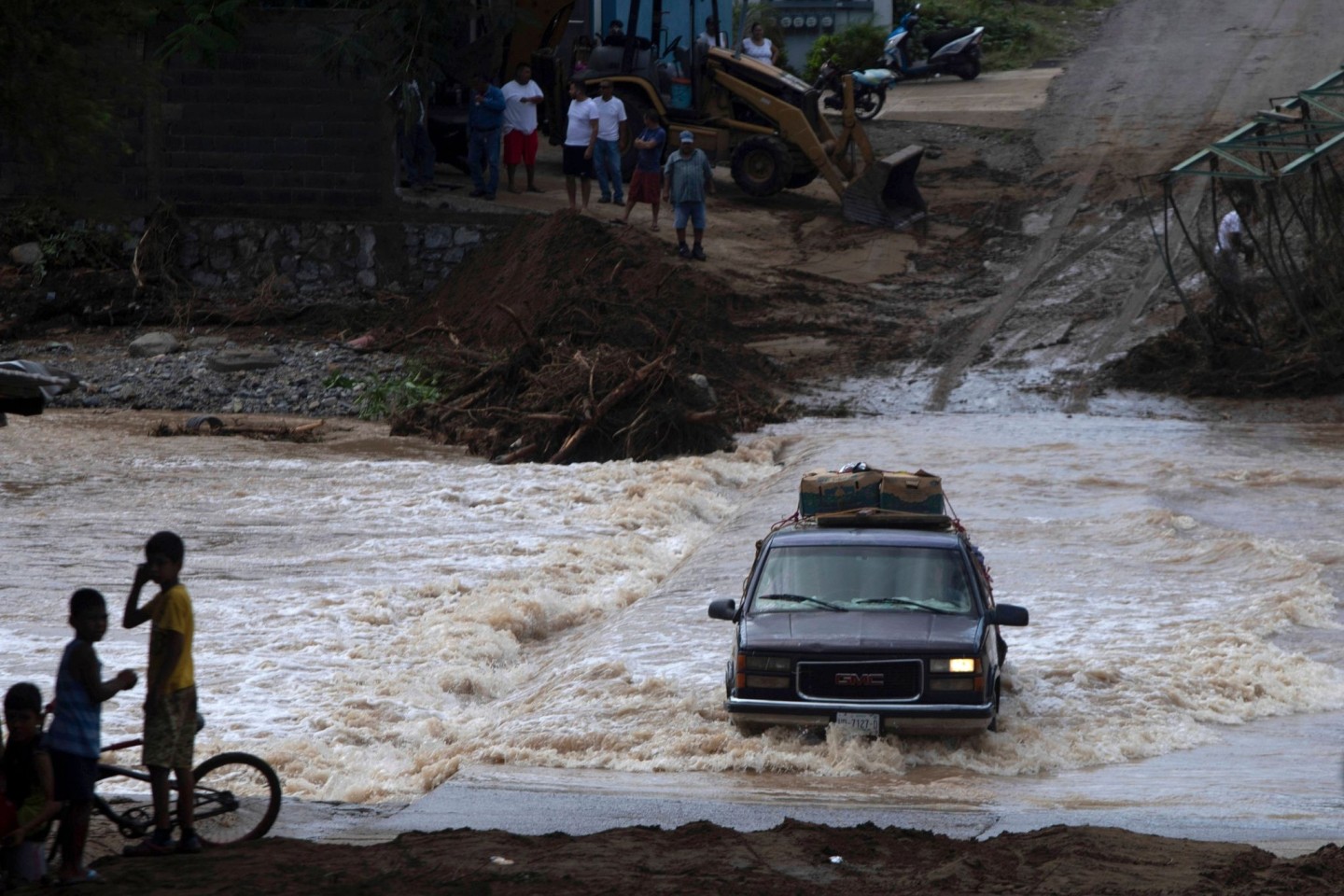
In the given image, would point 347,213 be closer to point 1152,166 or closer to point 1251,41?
point 1152,166

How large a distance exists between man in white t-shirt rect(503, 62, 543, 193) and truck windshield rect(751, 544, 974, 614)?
17552 millimetres

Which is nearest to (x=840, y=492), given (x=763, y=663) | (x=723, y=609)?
(x=723, y=609)

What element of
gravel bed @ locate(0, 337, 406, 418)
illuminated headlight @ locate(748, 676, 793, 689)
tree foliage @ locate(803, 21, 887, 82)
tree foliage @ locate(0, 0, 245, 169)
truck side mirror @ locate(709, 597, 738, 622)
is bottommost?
gravel bed @ locate(0, 337, 406, 418)

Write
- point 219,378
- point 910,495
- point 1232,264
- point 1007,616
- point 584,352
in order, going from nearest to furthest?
point 1007,616
point 910,495
point 584,352
point 1232,264
point 219,378

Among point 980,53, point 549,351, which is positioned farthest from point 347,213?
point 980,53

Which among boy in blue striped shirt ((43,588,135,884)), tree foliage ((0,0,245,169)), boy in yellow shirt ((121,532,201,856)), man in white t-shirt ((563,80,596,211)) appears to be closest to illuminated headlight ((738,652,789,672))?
boy in yellow shirt ((121,532,201,856))

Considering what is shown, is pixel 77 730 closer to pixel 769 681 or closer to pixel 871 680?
pixel 769 681

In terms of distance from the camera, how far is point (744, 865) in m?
7.27

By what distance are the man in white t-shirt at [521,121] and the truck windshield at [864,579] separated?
1755cm

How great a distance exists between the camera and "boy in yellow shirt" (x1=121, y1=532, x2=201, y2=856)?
7.30 m

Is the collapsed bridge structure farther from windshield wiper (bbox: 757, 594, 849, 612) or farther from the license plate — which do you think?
the license plate

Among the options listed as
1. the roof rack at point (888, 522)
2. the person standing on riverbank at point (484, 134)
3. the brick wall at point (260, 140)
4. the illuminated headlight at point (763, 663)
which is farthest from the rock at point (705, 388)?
the illuminated headlight at point (763, 663)

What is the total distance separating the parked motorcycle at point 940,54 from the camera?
38.2m

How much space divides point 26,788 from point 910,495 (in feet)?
22.4
